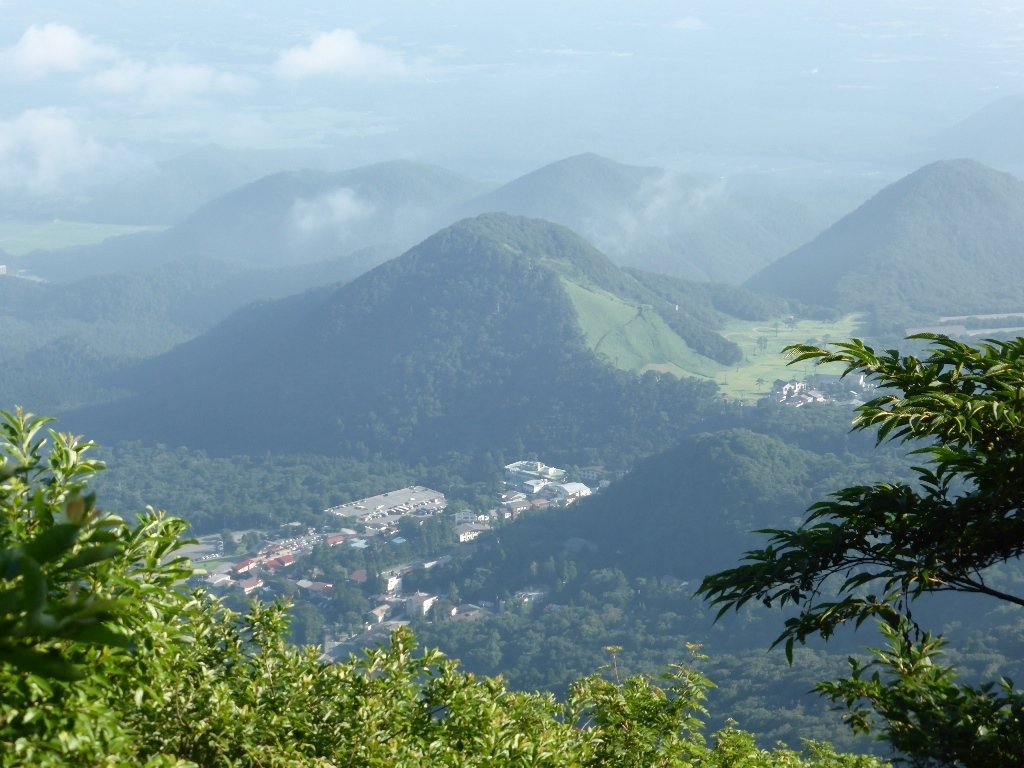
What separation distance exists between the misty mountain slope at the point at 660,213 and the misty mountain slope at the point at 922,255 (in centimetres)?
2570

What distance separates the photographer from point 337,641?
44625mm

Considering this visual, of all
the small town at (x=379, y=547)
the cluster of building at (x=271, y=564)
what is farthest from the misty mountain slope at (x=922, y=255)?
the cluster of building at (x=271, y=564)

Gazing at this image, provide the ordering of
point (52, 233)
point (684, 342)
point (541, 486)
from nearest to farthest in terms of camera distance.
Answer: point (541, 486) → point (684, 342) → point (52, 233)

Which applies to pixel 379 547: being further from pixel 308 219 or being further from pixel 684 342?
pixel 308 219

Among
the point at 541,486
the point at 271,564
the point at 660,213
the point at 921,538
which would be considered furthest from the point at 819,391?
the point at 660,213

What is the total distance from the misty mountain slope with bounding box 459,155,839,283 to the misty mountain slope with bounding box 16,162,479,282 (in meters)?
10.3

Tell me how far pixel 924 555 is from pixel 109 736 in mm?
3195

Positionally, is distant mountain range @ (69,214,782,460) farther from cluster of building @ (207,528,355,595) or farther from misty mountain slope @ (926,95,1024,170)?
misty mountain slope @ (926,95,1024,170)

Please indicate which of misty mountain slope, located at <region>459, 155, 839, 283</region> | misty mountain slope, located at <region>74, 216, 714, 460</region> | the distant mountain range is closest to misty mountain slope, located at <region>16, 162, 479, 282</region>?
misty mountain slope, located at <region>459, 155, 839, 283</region>

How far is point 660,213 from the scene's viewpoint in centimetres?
15650

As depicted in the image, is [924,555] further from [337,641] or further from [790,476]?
[790,476]

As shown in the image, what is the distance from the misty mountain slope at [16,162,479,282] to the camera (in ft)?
520

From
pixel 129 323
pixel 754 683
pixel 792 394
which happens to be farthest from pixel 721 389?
pixel 129 323

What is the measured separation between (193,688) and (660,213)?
15454cm
